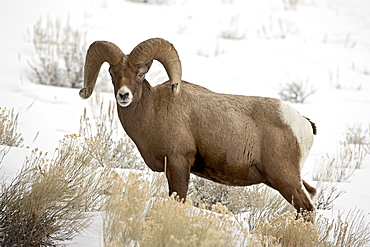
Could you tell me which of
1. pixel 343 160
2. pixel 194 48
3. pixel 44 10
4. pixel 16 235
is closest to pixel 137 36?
pixel 194 48

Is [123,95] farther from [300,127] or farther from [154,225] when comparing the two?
[300,127]

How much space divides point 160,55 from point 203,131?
877 millimetres

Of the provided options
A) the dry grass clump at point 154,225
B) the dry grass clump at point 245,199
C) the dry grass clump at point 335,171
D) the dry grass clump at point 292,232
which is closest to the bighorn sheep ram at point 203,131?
the dry grass clump at point 292,232

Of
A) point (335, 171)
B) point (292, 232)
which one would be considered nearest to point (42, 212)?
point (292, 232)

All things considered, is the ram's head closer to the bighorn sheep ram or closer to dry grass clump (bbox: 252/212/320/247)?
the bighorn sheep ram

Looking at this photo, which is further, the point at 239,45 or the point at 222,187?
the point at 239,45

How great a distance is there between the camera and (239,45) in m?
18.2

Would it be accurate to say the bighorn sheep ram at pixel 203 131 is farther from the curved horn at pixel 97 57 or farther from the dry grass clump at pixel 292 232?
the dry grass clump at pixel 292 232

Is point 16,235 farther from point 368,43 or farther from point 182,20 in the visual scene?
point 368,43

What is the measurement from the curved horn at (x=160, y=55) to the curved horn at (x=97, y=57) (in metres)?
0.16

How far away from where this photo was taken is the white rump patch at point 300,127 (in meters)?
6.21

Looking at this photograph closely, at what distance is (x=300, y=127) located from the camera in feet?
20.5

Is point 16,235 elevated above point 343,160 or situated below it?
above

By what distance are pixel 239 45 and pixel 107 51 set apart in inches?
498
